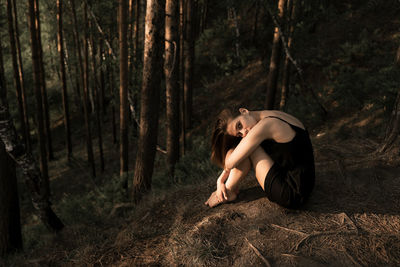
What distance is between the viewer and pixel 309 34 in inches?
551

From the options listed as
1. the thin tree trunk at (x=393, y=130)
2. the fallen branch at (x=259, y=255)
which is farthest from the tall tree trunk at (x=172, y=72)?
the fallen branch at (x=259, y=255)

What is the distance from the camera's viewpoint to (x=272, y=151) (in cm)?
313

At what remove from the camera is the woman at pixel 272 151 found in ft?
9.72

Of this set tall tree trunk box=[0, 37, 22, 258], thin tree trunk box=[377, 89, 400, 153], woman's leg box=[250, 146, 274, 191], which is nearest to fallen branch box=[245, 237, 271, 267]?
woman's leg box=[250, 146, 274, 191]

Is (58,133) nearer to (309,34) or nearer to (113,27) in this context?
(113,27)

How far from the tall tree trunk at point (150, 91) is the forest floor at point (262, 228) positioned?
3.77 feet

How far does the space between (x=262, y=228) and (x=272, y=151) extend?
2.58 ft

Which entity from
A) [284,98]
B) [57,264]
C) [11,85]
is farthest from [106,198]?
[11,85]

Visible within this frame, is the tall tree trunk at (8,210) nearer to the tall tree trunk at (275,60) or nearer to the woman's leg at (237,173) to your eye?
the woman's leg at (237,173)

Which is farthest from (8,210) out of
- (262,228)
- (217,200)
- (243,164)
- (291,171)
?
(291,171)

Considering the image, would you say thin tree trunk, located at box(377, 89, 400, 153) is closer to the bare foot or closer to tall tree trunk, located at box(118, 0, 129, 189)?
the bare foot

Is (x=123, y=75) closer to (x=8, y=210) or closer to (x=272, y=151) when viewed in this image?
(x=8, y=210)

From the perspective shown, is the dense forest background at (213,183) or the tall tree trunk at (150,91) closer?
the dense forest background at (213,183)

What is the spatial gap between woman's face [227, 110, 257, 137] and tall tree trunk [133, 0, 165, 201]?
2809mm
